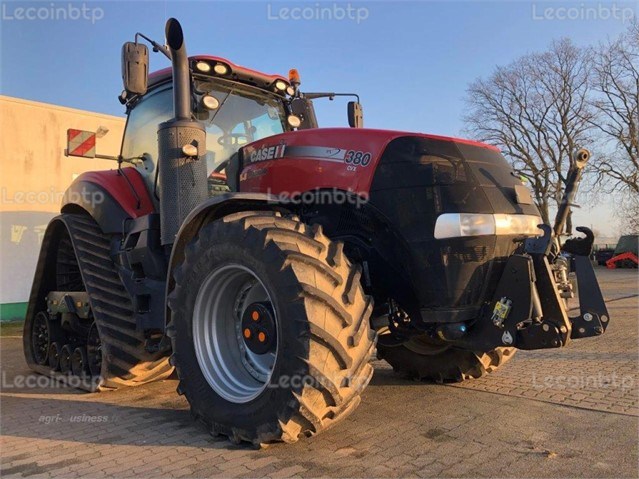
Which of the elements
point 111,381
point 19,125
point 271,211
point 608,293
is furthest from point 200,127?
point 608,293

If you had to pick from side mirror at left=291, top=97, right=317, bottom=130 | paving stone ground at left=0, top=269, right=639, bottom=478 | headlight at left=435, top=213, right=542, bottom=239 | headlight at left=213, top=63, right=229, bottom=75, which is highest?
headlight at left=213, top=63, right=229, bottom=75

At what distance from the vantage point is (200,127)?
4449 millimetres

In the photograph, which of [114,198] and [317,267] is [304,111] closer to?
[114,198]

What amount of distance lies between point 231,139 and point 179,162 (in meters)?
0.79

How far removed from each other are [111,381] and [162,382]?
81 centimetres

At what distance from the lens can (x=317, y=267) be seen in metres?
3.08

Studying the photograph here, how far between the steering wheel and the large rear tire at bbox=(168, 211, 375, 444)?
1463mm

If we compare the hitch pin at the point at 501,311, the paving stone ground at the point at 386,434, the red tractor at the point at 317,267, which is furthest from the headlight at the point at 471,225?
the paving stone ground at the point at 386,434

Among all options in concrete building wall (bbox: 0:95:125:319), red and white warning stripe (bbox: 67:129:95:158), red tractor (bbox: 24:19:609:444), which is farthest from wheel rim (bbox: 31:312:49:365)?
concrete building wall (bbox: 0:95:125:319)

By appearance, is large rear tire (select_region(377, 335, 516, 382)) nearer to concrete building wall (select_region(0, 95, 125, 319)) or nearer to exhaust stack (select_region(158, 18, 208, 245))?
exhaust stack (select_region(158, 18, 208, 245))

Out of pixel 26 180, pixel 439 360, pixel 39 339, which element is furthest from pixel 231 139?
pixel 26 180

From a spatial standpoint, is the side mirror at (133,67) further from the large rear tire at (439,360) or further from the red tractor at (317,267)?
the large rear tire at (439,360)

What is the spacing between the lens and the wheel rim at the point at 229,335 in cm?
360

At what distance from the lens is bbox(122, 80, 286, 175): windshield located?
4.88 m
